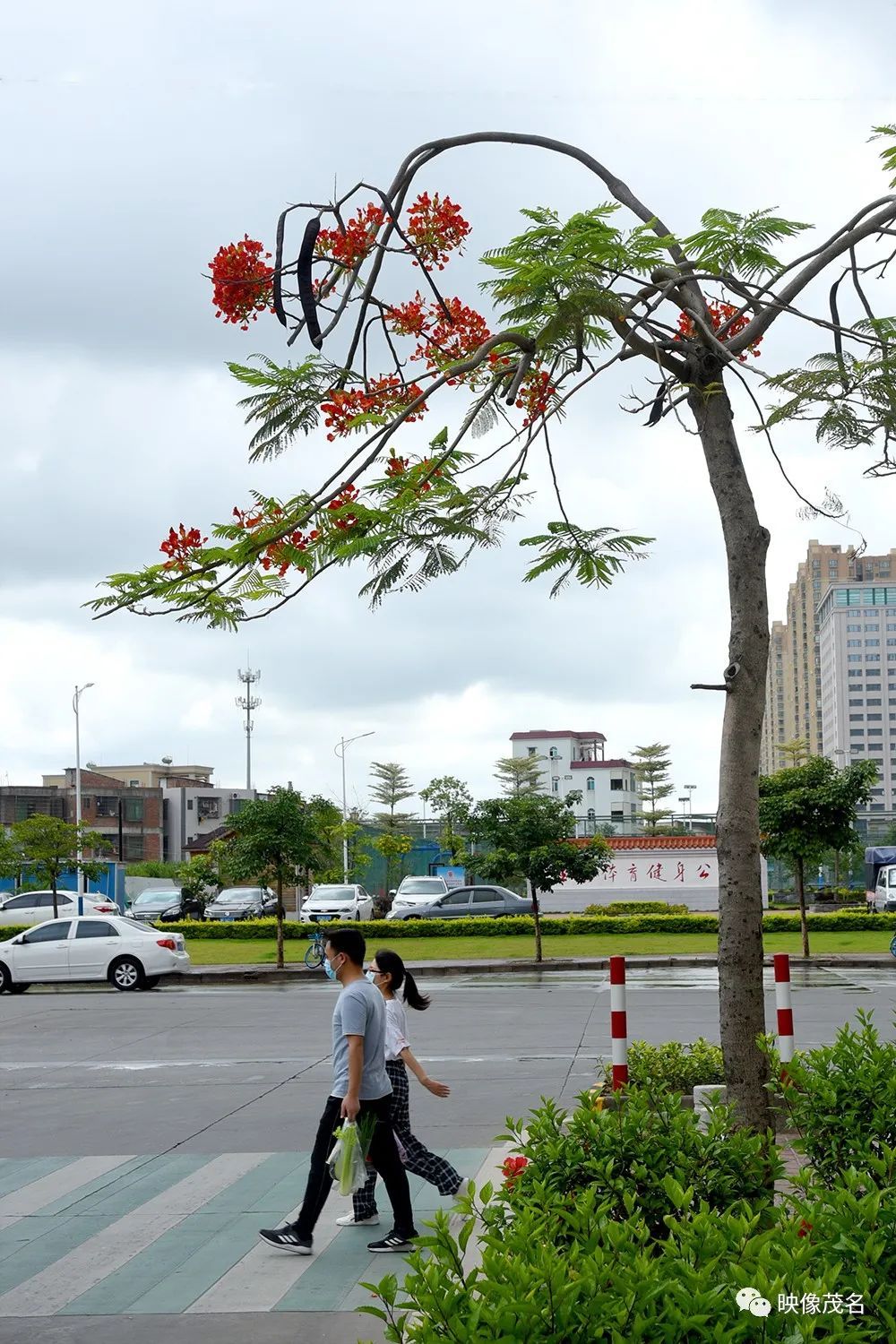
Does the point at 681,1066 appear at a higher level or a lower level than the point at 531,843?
lower

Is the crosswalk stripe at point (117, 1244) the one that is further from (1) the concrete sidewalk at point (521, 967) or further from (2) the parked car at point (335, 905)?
(2) the parked car at point (335, 905)

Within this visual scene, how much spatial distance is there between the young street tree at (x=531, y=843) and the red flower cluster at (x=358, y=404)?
26.0 m

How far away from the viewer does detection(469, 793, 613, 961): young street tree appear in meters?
32.4

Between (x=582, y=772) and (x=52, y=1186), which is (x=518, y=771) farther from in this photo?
(x=52, y=1186)

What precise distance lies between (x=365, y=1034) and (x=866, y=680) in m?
171

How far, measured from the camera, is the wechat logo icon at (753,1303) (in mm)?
2744

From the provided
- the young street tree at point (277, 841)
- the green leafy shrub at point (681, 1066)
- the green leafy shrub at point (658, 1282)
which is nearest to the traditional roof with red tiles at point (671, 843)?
the young street tree at point (277, 841)

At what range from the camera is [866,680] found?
171m

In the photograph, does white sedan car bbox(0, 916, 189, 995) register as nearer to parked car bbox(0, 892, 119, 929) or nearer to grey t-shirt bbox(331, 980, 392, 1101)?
parked car bbox(0, 892, 119, 929)

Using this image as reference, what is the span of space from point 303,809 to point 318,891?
532 inches

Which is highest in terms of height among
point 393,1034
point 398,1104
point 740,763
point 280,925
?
point 740,763

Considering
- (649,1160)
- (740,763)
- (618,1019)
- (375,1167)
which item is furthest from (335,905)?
(649,1160)

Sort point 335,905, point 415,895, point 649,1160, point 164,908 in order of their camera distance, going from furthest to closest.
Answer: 1. point 164,908
2. point 415,895
3. point 335,905
4. point 649,1160

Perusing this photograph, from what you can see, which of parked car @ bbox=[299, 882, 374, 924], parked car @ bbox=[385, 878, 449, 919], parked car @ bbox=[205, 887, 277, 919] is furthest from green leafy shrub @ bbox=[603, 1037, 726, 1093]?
parked car @ bbox=[205, 887, 277, 919]
